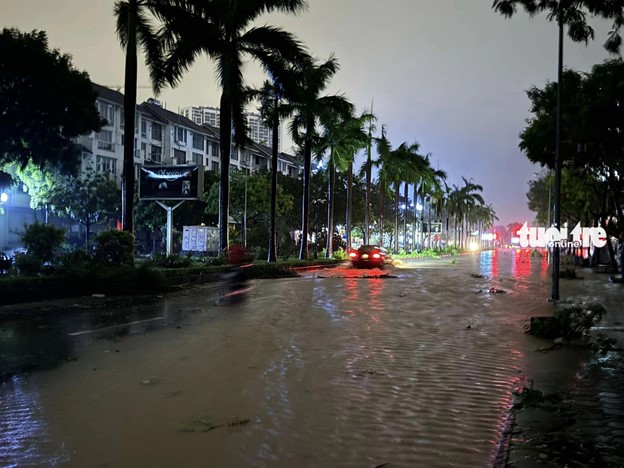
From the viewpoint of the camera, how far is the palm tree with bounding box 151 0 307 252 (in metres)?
25.7

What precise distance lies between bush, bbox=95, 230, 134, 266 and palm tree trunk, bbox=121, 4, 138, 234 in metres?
1.08

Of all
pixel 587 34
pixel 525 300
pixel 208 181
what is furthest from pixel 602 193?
pixel 208 181

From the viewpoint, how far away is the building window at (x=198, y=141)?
246ft

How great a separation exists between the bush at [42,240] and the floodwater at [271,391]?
6.37 m

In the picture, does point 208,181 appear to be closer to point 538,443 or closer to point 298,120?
point 298,120

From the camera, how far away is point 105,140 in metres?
61.4

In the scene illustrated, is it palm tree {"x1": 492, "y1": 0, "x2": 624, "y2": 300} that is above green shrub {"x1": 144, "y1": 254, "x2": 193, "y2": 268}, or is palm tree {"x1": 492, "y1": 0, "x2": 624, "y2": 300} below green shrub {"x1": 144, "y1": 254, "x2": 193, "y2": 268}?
above

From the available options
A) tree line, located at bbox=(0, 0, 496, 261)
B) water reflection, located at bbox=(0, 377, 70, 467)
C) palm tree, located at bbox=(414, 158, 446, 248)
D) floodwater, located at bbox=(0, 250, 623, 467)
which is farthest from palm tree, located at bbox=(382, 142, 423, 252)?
water reflection, located at bbox=(0, 377, 70, 467)

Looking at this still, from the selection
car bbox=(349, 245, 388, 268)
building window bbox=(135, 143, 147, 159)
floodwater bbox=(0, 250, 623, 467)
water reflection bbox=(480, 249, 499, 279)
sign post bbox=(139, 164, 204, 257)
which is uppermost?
building window bbox=(135, 143, 147, 159)

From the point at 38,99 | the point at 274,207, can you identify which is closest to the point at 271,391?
the point at 38,99

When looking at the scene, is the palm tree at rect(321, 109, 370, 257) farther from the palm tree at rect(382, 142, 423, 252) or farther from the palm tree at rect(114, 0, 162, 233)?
the palm tree at rect(114, 0, 162, 233)

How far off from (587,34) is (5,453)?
17181 mm

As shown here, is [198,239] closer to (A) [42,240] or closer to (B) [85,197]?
(A) [42,240]

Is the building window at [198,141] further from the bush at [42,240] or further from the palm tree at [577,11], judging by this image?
the palm tree at [577,11]
